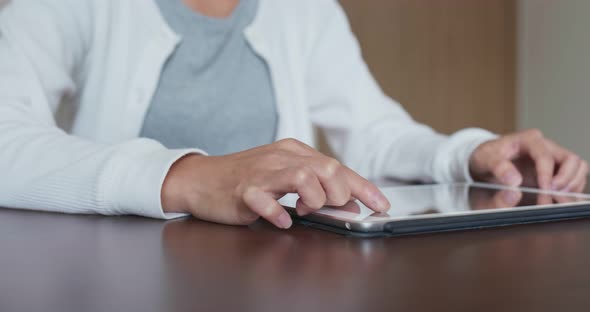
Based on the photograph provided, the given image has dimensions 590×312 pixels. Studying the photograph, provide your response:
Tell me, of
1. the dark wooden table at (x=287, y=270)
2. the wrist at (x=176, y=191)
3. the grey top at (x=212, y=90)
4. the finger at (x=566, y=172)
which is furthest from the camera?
the grey top at (x=212, y=90)

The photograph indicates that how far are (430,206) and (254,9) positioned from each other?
2.39ft

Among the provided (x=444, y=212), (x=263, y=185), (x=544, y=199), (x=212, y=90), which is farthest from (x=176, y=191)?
(x=212, y=90)

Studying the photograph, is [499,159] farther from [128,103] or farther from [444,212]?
[128,103]

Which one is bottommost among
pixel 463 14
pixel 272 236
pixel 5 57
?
pixel 272 236

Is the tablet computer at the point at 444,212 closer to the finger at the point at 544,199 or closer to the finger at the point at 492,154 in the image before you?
the finger at the point at 544,199

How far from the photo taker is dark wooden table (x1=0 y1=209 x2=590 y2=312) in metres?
0.30

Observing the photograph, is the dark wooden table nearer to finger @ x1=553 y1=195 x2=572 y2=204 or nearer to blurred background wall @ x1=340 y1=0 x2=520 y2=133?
finger @ x1=553 y1=195 x2=572 y2=204

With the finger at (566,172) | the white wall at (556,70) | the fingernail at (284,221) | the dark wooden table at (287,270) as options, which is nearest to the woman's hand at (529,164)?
the finger at (566,172)

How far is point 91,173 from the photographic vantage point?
0.63 metres

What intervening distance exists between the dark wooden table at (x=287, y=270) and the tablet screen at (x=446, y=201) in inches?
1.3

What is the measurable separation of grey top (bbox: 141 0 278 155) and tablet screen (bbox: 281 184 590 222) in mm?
437

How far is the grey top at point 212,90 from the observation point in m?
1.07

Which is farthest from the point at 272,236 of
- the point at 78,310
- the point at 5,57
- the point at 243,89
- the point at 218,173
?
the point at 243,89

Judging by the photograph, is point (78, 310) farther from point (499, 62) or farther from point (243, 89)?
point (499, 62)
